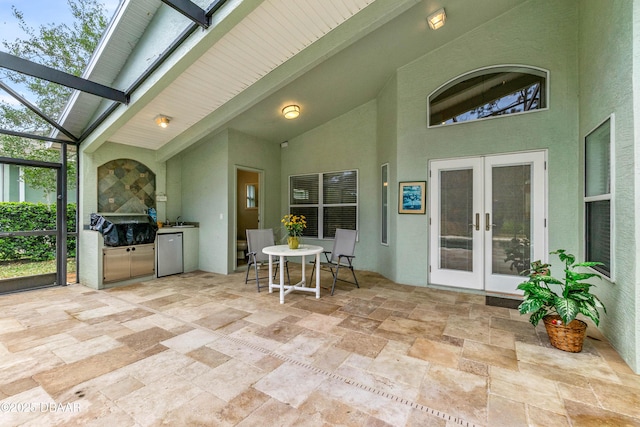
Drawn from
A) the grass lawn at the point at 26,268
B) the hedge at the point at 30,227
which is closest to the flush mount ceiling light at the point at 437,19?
the hedge at the point at 30,227

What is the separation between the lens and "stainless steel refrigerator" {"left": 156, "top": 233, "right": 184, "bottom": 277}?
5.42 metres

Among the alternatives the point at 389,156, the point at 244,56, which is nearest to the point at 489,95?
the point at 389,156

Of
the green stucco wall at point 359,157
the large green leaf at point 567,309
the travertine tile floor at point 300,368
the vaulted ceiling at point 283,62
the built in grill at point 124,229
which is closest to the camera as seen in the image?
the travertine tile floor at point 300,368

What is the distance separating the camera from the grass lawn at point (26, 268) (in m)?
4.33

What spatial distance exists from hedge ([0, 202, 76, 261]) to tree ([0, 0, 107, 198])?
1.35 ft

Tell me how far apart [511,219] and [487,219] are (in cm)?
30

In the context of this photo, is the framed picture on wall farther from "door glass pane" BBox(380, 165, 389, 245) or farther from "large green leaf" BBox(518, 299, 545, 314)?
"large green leaf" BBox(518, 299, 545, 314)

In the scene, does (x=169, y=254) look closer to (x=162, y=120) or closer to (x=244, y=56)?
(x=162, y=120)

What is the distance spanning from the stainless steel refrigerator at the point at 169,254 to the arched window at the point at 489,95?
5.39m

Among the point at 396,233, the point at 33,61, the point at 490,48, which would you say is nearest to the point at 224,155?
the point at 33,61

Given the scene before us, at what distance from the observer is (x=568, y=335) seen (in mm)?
2490

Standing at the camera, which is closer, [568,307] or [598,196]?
[568,307]

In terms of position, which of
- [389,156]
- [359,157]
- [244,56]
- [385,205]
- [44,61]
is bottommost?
[385,205]

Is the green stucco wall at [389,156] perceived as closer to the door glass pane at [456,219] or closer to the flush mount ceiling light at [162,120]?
the door glass pane at [456,219]
